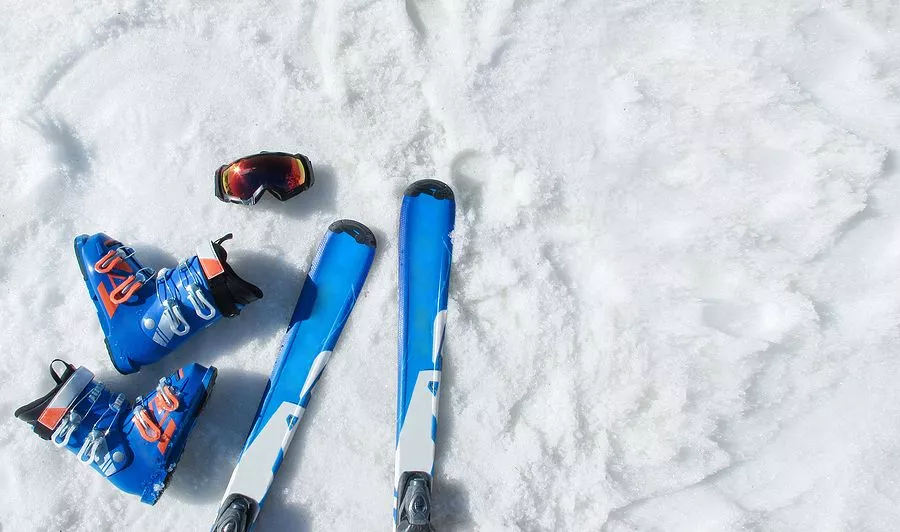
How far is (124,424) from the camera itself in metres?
2.02

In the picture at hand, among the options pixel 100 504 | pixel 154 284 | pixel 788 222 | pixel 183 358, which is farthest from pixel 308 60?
pixel 788 222

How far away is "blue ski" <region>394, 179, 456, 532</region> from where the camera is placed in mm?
2086

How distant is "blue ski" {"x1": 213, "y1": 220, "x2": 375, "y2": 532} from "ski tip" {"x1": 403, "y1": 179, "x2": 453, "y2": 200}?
0.23 metres

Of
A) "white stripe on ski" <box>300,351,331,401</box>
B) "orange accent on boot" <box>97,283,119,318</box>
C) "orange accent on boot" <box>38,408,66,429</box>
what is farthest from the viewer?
"white stripe on ski" <box>300,351,331,401</box>

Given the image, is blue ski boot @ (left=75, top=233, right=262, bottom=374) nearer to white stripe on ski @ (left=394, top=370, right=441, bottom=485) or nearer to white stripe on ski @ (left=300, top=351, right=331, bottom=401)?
white stripe on ski @ (left=300, top=351, right=331, bottom=401)

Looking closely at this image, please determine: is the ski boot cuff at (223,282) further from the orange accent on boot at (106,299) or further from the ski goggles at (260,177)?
the orange accent on boot at (106,299)

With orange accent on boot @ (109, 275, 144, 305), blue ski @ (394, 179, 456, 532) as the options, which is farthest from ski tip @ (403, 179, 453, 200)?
orange accent on boot @ (109, 275, 144, 305)

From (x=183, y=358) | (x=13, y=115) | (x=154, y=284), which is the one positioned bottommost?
(x=183, y=358)

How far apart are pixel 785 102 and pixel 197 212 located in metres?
2.30

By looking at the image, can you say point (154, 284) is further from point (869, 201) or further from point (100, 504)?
point (869, 201)

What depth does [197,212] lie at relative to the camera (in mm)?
2213

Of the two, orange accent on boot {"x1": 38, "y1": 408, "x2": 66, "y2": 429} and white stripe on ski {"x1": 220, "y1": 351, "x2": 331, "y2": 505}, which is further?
white stripe on ski {"x1": 220, "y1": 351, "x2": 331, "y2": 505}

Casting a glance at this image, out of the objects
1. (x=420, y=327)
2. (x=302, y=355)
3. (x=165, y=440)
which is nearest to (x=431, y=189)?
(x=420, y=327)

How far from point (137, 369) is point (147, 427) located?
0.73ft
